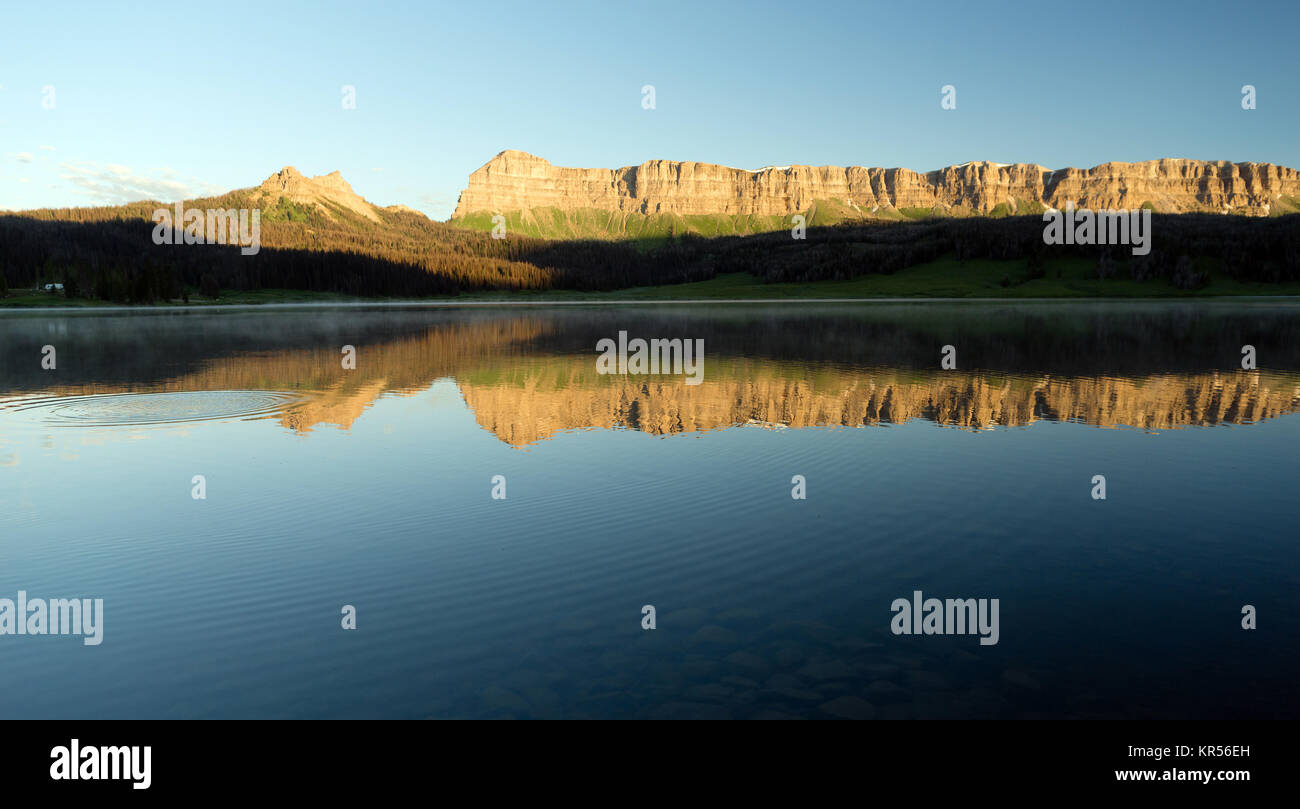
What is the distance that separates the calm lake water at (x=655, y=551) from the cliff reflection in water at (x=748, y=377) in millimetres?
488

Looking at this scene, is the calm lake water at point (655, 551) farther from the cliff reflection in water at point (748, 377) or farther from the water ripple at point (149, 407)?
the cliff reflection in water at point (748, 377)

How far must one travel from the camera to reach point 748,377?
136 feet

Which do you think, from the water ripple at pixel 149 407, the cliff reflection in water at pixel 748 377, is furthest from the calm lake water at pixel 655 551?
the cliff reflection in water at pixel 748 377

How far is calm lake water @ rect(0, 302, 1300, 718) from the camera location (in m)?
9.79

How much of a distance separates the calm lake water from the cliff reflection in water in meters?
0.49

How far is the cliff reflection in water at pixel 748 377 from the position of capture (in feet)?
98.0
